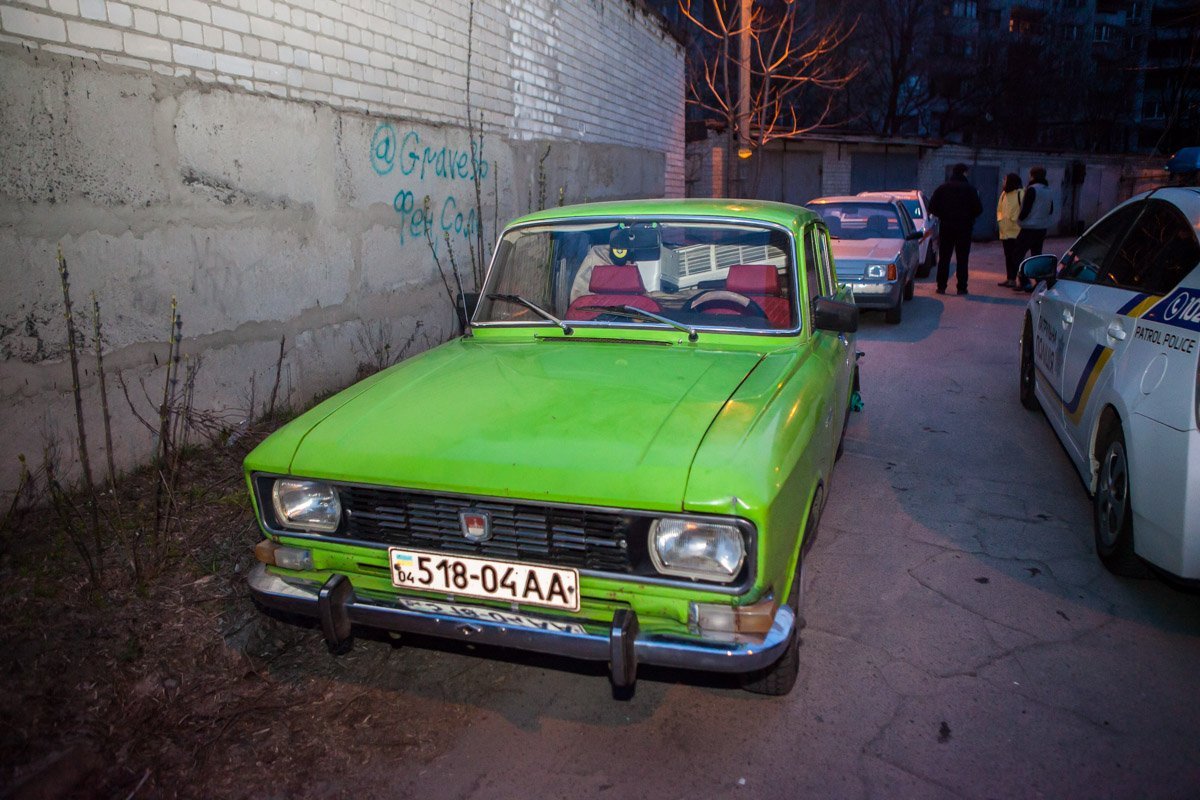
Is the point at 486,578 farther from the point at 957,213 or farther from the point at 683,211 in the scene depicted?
the point at 957,213

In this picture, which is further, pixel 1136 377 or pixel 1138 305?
pixel 1138 305

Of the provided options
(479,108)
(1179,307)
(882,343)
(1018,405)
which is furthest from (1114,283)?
(479,108)

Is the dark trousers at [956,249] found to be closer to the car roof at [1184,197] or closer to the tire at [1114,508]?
the car roof at [1184,197]

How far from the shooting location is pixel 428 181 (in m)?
7.16

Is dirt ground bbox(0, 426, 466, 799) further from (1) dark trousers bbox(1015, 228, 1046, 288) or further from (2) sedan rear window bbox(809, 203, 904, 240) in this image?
(1) dark trousers bbox(1015, 228, 1046, 288)

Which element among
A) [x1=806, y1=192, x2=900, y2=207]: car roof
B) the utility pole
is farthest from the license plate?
the utility pole

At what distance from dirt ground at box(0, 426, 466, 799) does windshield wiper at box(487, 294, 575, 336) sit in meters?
1.58

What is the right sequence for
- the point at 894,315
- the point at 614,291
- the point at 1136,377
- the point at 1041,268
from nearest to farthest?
1. the point at 1136,377
2. the point at 614,291
3. the point at 1041,268
4. the point at 894,315

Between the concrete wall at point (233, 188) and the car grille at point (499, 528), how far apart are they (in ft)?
6.99

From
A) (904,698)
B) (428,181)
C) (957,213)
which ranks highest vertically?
(428,181)

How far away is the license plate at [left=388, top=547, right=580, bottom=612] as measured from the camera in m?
2.47

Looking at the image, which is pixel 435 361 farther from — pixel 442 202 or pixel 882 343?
pixel 882 343

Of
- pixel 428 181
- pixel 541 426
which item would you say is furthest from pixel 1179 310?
pixel 428 181

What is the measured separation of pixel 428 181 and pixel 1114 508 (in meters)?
5.67
